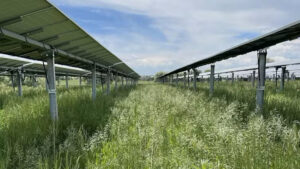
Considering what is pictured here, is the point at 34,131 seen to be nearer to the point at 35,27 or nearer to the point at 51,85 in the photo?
the point at 51,85

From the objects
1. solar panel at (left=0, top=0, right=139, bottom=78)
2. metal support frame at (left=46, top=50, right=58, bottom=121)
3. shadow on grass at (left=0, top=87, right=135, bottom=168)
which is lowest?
shadow on grass at (left=0, top=87, right=135, bottom=168)

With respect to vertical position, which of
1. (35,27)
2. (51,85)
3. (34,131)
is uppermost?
(35,27)

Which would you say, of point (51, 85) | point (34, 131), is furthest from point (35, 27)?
point (34, 131)

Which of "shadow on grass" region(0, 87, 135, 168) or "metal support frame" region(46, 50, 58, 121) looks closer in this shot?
"shadow on grass" region(0, 87, 135, 168)

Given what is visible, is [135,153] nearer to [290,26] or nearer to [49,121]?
[49,121]

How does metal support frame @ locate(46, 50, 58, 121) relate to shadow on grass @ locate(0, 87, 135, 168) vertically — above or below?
above

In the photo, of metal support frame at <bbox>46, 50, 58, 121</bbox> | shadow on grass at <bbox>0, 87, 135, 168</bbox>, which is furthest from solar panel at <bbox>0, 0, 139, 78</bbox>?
shadow on grass at <bbox>0, 87, 135, 168</bbox>

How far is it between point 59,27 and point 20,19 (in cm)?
92

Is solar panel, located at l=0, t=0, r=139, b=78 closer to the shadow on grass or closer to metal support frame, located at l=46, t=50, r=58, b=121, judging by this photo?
metal support frame, located at l=46, t=50, r=58, b=121

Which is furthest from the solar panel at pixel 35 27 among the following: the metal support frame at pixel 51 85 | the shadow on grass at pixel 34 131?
the shadow on grass at pixel 34 131

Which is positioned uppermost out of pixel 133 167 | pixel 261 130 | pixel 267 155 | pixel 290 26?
pixel 290 26

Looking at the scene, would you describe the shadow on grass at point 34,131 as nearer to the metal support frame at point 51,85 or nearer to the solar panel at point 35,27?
the metal support frame at point 51,85

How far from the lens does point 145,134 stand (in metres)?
3.70

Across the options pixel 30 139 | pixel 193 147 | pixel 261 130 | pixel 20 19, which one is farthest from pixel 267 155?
pixel 20 19
